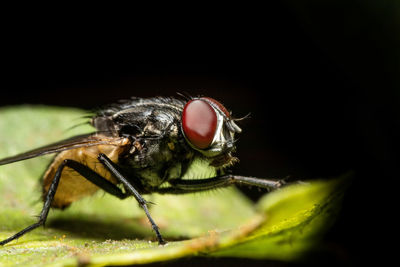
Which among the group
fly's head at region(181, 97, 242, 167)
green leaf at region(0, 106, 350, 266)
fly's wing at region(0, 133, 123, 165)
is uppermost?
fly's head at region(181, 97, 242, 167)

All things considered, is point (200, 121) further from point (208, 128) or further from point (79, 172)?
point (79, 172)

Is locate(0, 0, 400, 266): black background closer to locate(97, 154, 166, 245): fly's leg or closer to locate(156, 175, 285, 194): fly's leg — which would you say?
locate(156, 175, 285, 194): fly's leg

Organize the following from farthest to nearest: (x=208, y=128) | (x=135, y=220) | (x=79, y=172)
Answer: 1. (x=135, y=220)
2. (x=79, y=172)
3. (x=208, y=128)

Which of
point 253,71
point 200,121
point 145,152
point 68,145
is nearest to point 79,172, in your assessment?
point 68,145

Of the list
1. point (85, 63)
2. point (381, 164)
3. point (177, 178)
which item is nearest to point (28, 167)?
point (177, 178)

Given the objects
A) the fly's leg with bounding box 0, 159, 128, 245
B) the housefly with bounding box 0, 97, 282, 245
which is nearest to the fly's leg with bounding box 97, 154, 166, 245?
the housefly with bounding box 0, 97, 282, 245

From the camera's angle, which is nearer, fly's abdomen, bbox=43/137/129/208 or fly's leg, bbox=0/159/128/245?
fly's leg, bbox=0/159/128/245
